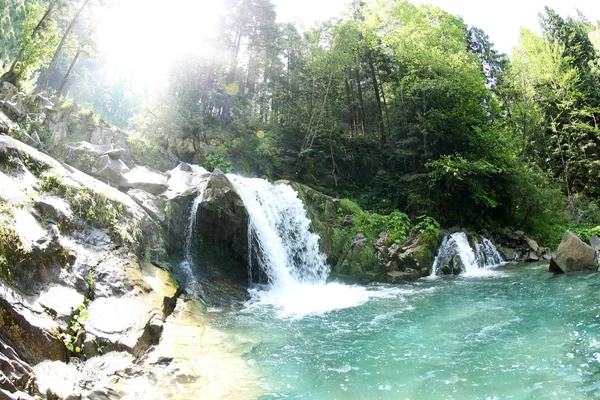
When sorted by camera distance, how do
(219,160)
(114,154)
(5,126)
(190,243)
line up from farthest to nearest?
(219,160) < (114,154) < (190,243) < (5,126)

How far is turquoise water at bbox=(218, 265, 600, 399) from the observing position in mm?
5410

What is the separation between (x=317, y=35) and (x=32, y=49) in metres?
14.5

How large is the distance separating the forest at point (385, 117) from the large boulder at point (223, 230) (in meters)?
7.07

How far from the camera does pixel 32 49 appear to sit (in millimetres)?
17562

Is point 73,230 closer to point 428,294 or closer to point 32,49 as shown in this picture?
point 428,294

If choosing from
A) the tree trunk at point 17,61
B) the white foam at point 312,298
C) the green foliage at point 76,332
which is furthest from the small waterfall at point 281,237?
the tree trunk at point 17,61

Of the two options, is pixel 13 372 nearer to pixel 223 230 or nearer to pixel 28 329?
pixel 28 329

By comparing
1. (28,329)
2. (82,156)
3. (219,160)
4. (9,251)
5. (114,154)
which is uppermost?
(219,160)

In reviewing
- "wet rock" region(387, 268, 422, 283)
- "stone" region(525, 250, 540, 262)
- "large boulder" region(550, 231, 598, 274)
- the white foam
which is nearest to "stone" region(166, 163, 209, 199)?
the white foam

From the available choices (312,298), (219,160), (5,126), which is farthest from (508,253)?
(5,126)

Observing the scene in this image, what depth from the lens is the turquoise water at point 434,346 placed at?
17.7 ft

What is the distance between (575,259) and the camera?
13.5m

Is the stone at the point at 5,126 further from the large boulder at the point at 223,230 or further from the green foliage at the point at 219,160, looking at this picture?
the green foliage at the point at 219,160

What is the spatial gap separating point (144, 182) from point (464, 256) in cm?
1325
